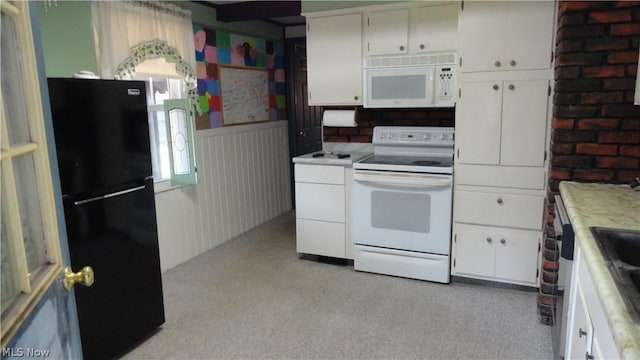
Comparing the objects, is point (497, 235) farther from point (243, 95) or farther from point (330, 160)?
point (243, 95)

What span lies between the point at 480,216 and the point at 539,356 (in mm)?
1045

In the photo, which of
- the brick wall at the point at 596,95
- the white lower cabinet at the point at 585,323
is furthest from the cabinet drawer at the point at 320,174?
the white lower cabinet at the point at 585,323

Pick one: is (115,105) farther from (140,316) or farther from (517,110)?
(517,110)

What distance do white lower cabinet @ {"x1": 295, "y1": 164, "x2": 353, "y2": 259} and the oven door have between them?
12 centimetres

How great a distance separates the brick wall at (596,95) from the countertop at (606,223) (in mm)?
117

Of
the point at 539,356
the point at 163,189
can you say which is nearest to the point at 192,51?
the point at 163,189

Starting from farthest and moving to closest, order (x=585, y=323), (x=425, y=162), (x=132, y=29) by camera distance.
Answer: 1. (x=425, y=162)
2. (x=132, y=29)
3. (x=585, y=323)

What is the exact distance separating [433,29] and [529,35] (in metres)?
0.72

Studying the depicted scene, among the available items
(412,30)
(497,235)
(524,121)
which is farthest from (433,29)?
(497,235)

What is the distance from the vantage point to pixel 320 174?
364 cm

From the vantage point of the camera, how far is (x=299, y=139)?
17.6 feet

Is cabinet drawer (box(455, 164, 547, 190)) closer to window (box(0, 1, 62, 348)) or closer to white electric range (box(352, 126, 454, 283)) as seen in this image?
white electric range (box(352, 126, 454, 283))

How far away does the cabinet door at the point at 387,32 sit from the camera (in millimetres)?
3418

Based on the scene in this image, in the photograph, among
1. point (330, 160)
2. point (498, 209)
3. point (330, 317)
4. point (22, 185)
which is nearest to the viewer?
point (22, 185)
